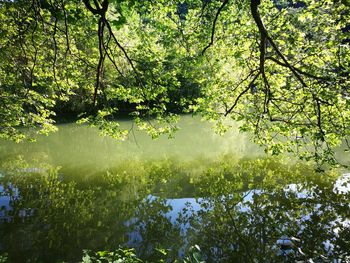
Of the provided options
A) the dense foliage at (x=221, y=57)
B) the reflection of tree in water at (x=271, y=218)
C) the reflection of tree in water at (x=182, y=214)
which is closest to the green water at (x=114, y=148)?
the reflection of tree in water at (x=182, y=214)

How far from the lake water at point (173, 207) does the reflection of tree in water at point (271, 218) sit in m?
0.02

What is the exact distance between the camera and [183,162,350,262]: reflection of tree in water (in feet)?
23.7

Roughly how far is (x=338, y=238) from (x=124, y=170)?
8.74 m

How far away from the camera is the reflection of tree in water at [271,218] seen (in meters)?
7.22

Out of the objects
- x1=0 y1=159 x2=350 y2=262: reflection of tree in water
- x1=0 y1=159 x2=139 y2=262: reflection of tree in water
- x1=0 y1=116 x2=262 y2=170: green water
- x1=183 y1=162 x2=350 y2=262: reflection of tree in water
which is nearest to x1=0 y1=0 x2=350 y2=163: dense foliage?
x1=183 y1=162 x2=350 y2=262: reflection of tree in water

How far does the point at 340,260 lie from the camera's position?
266 inches

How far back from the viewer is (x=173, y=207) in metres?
10.1

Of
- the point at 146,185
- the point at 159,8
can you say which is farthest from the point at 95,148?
the point at 159,8

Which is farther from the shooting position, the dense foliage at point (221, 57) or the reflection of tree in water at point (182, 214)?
the reflection of tree in water at point (182, 214)

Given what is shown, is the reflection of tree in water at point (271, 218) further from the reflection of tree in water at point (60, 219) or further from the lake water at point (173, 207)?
the reflection of tree in water at point (60, 219)

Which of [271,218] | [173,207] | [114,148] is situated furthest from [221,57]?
[114,148]

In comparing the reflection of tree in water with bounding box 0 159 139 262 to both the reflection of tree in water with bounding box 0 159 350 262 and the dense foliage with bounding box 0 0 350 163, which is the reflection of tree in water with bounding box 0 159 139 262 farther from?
the dense foliage with bounding box 0 0 350 163

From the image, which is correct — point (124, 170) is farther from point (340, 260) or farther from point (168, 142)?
point (340, 260)

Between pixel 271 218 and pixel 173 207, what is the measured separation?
2833 millimetres
